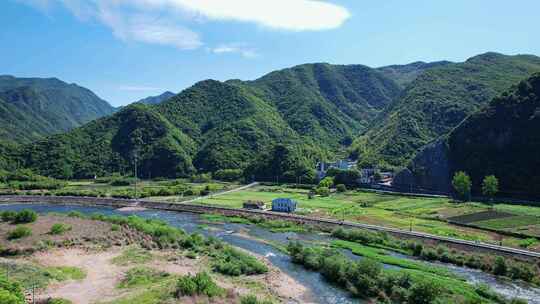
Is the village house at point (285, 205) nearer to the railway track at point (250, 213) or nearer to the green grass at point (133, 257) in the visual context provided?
the railway track at point (250, 213)

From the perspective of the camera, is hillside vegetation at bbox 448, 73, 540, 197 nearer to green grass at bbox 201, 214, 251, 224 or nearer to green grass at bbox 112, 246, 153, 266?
green grass at bbox 201, 214, 251, 224

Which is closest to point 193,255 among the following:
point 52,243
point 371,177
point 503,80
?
point 52,243

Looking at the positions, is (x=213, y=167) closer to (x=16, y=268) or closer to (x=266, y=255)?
(x=266, y=255)

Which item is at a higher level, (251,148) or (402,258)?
(251,148)

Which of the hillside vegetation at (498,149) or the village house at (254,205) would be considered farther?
the hillside vegetation at (498,149)

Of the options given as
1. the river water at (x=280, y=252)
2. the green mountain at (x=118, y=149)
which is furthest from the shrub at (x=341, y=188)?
the green mountain at (x=118, y=149)
